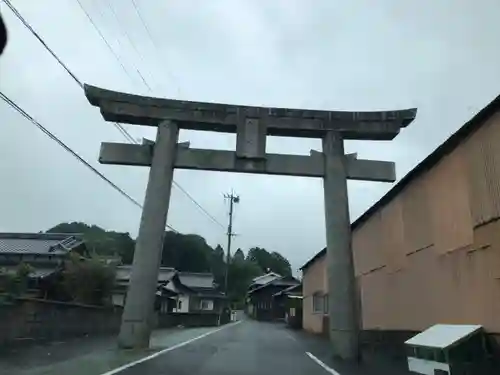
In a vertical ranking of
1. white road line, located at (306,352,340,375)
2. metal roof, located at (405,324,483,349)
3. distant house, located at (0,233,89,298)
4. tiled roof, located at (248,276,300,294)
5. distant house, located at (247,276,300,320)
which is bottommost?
white road line, located at (306,352,340,375)

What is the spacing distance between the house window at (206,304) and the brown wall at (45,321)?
3962 cm

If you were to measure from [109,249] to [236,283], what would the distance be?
6380 centimetres

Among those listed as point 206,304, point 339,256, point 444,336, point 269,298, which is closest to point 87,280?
point 339,256

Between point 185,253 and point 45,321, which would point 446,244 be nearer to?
point 45,321

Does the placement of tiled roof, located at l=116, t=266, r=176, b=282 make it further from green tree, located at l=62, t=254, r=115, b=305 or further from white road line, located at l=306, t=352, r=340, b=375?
white road line, located at l=306, t=352, r=340, b=375

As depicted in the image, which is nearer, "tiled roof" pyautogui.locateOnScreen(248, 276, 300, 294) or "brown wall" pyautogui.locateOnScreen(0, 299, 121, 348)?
"brown wall" pyautogui.locateOnScreen(0, 299, 121, 348)

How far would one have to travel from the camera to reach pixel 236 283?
101 m

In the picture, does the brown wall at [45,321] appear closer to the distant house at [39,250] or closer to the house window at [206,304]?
the distant house at [39,250]

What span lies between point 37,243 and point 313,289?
1920 centimetres

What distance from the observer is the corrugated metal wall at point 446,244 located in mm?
9727

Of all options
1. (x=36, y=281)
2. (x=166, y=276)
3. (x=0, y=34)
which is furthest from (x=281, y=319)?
(x=0, y=34)

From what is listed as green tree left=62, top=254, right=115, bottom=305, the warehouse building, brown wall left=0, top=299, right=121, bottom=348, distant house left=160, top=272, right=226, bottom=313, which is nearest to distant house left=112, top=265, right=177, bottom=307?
distant house left=160, top=272, right=226, bottom=313

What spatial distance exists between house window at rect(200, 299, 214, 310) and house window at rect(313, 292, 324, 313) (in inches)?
1267

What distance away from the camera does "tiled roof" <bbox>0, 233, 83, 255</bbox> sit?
32.7 m
